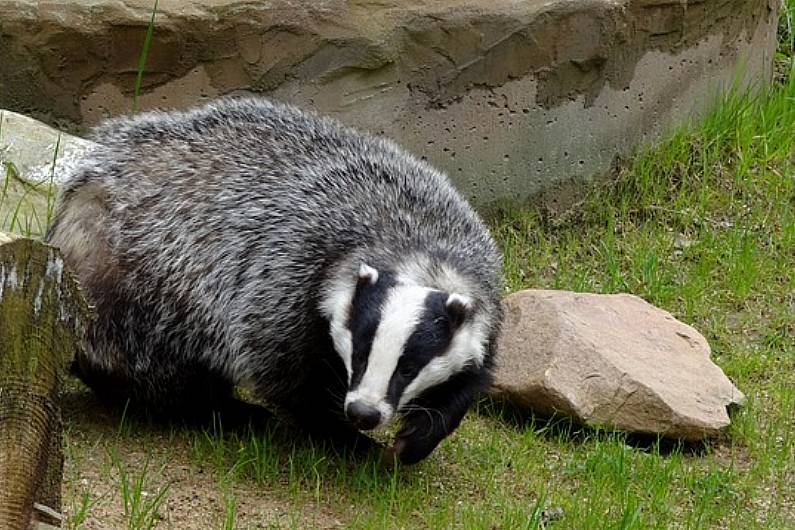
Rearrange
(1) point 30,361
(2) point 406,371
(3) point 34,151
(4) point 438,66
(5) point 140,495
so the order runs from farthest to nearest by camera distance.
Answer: (4) point 438,66
(3) point 34,151
(2) point 406,371
(5) point 140,495
(1) point 30,361

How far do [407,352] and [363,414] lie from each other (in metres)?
0.23

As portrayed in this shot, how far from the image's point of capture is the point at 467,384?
14.6 ft

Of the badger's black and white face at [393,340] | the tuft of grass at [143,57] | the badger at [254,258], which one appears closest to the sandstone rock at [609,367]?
the badger at [254,258]

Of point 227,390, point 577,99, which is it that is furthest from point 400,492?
point 577,99

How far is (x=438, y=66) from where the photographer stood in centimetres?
605

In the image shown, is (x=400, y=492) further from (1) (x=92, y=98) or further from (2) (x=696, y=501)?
(1) (x=92, y=98)

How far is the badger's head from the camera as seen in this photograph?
13.0 ft

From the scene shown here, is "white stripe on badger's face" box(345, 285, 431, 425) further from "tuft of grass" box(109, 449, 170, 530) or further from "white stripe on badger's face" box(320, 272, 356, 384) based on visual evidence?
"tuft of grass" box(109, 449, 170, 530)

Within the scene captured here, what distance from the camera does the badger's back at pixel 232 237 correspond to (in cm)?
454

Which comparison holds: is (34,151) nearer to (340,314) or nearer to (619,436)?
(340,314)

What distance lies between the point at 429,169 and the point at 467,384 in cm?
93

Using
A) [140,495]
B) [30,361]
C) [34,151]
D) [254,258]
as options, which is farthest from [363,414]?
[34,151]

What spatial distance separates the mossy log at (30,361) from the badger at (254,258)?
1394 millimetres

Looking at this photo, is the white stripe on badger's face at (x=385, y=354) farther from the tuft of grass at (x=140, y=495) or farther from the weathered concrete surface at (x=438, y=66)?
the weathered concrete surface at (x=438, y=66)
